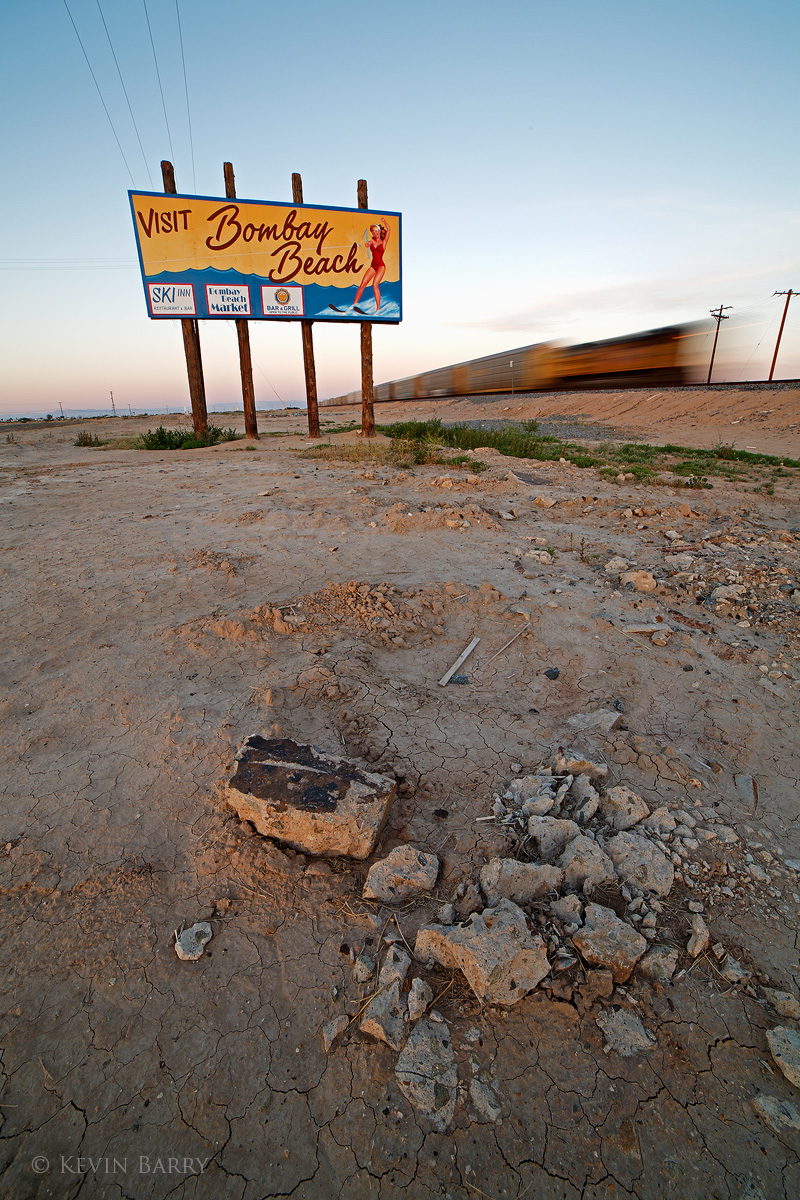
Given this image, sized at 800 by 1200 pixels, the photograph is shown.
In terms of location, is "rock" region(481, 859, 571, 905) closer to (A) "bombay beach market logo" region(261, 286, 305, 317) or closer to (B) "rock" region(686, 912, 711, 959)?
(B) "rock" region(686, 912, 711, 959)

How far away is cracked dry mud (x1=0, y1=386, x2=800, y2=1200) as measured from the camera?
1212 millimetres

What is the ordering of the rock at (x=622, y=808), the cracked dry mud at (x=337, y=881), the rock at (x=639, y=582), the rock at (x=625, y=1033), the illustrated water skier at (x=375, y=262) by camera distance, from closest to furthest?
the cracked dry mud at (x=337, y=881) → the rock at (x=625, y=1033) → the rock at (x=622, y=808) → the rock at (x=639, y=582) → the illustrated water skier at (x=375, y=262)

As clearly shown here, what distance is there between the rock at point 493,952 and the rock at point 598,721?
43.1 inches

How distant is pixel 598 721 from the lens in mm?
2500

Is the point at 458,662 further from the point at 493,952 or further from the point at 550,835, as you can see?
the point at 493,952

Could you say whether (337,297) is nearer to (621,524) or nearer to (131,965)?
(621,524)

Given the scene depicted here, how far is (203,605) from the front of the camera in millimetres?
3523

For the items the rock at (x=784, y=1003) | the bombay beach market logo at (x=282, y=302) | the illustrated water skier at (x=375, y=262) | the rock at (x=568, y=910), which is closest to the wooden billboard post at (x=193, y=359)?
the bombay beach market logo at (x=282, y=302)

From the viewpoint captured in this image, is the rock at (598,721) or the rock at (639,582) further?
the rock at (639,582)

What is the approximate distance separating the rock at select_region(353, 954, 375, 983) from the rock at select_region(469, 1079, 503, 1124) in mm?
361

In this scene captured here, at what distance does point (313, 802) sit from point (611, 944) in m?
1.01

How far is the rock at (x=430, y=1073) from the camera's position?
1.27 meters

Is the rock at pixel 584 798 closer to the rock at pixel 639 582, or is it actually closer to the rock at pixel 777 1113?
the rock at pixel 777 1113

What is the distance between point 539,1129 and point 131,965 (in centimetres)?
116
